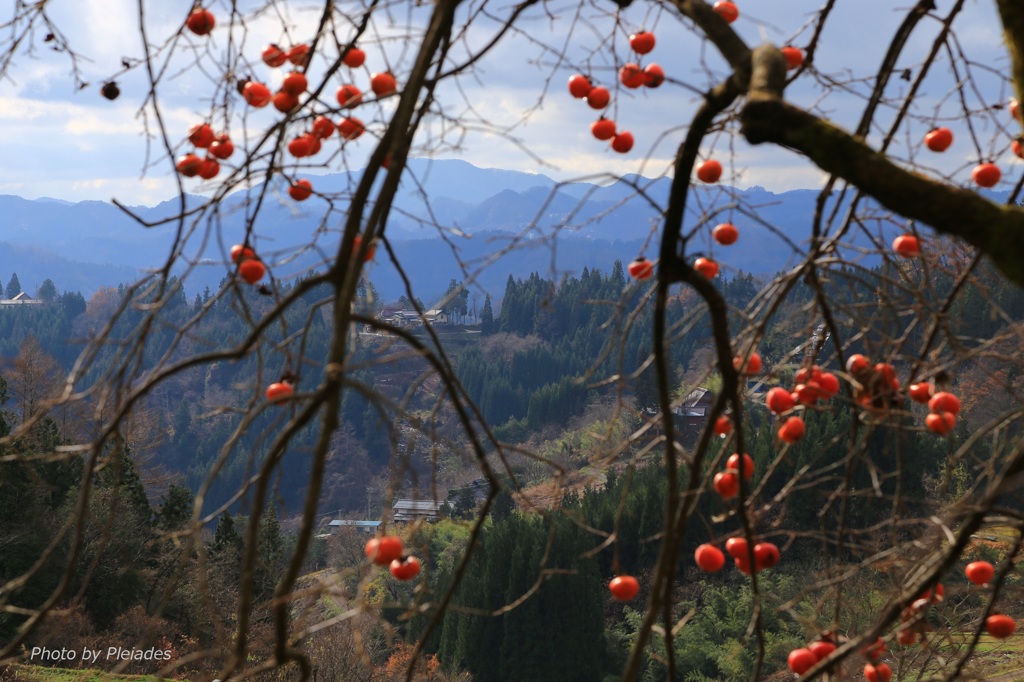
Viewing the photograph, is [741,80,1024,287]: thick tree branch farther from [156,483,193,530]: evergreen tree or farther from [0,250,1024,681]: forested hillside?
[156,483,193,530]: evergreen tree

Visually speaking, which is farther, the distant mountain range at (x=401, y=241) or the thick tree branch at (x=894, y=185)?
the distant mountain range at (x=401, y=241)

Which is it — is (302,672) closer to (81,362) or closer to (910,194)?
(81,362)

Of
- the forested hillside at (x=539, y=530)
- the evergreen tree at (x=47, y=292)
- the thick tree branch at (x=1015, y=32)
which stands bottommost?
the forested hillside at (x=539, y=530)

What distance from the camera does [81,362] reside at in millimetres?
1296

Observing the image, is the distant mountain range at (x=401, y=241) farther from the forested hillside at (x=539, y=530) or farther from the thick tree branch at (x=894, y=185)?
the thick tree branch at (x=894, y=185)

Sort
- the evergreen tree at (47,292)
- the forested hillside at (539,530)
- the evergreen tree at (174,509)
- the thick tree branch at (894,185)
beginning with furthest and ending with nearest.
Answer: the evergreen tree at (47,292), the evergreen tree at (174,509), the forested hillside at (539,530), the thick tree branch at (894,185)

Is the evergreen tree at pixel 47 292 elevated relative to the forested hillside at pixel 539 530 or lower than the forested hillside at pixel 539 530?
elevated

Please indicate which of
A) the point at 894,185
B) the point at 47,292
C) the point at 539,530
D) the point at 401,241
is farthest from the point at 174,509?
the point at 401,241

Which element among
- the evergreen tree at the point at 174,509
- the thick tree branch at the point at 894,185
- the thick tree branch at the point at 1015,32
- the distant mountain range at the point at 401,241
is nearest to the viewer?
the thick tree branch at the point at 894,185

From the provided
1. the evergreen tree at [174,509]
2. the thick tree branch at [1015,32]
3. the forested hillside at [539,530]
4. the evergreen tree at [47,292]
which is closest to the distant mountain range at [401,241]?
the evergreen tree at [47,292]

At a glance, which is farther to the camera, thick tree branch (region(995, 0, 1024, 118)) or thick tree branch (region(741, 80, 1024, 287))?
thick tree branch (region(995, 0, 1024, 118))

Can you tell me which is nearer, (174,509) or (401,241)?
(174,509)

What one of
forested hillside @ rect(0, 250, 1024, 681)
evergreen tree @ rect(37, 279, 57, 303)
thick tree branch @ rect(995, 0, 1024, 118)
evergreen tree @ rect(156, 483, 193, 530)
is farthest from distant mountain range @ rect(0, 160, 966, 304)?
thick tree branch @ rect(995, 0, 1024, 118)

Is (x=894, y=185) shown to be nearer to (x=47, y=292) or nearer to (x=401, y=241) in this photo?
(x=47, y=292)
